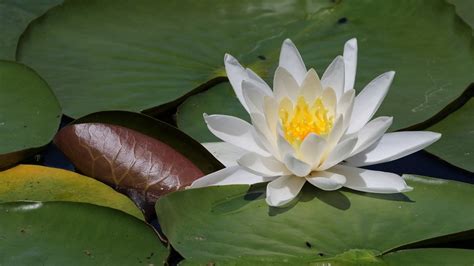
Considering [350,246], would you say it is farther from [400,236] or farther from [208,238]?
[208,238]

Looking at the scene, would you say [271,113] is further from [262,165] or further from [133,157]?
[133,157]

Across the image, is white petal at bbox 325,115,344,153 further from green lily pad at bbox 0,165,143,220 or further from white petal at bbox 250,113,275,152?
green lily pad at bbox 0,165,143,220

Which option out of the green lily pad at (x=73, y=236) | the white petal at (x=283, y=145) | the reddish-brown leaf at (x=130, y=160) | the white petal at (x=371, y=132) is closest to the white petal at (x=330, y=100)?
the white petal at (x=371, y=132)

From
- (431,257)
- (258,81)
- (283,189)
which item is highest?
(258,81)

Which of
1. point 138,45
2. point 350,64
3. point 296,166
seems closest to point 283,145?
point 296,166

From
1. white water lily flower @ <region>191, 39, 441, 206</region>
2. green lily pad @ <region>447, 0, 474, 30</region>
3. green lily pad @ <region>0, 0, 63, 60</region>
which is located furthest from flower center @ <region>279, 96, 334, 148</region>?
green lily pad @ <region>0, 0, 63, 60</region>

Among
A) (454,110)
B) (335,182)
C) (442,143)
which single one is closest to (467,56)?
(454,110)
